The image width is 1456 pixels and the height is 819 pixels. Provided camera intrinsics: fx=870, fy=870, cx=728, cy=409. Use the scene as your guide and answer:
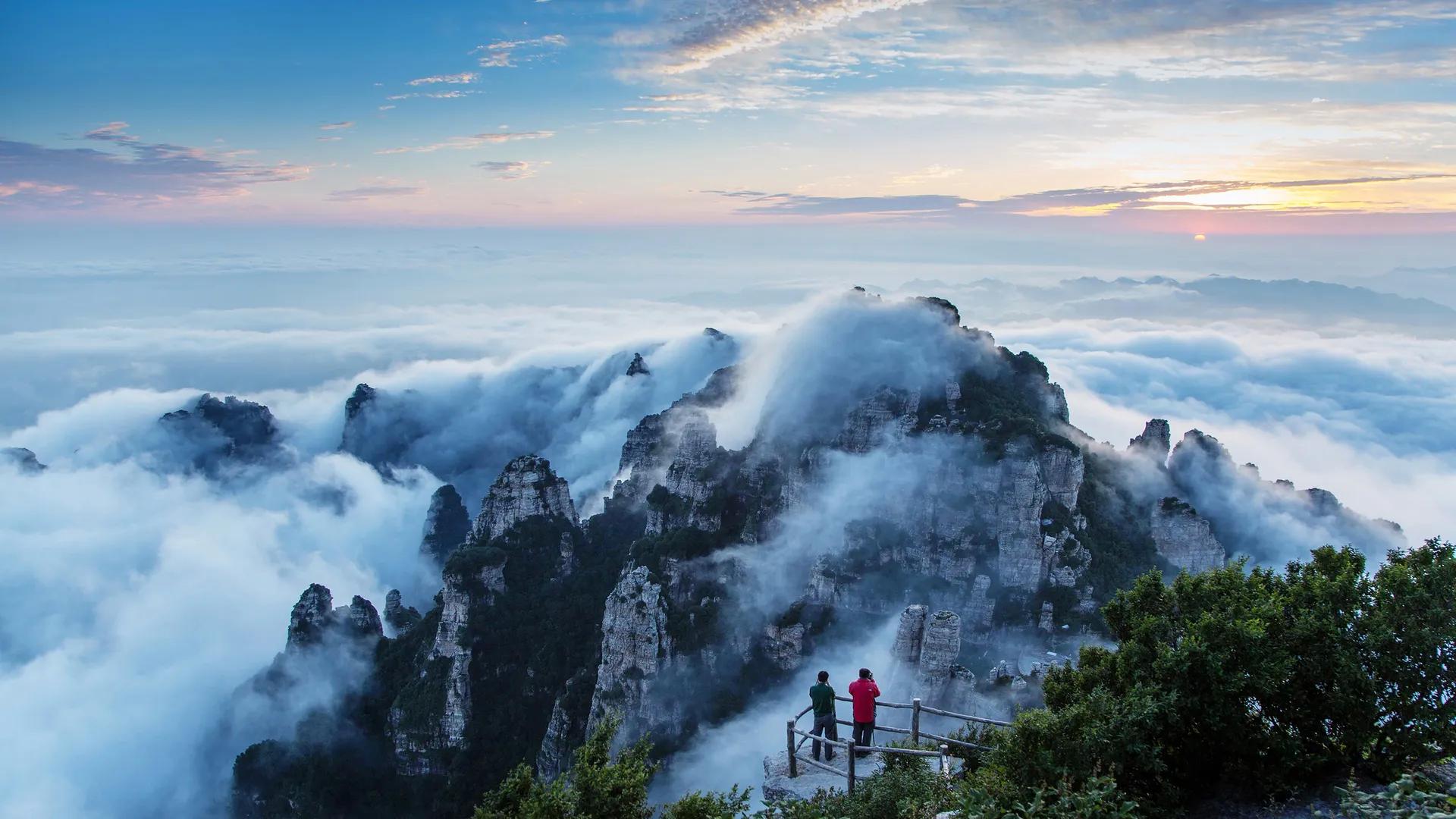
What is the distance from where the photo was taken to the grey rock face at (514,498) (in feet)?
234

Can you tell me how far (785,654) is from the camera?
183 feet

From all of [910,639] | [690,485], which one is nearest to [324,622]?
[690,485]

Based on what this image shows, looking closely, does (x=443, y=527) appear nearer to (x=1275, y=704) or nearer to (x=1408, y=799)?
(x=1275, y=704)

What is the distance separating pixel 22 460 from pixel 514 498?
127 m

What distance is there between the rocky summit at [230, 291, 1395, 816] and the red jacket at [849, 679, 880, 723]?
21935 mm

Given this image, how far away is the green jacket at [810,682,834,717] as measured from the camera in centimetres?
2133

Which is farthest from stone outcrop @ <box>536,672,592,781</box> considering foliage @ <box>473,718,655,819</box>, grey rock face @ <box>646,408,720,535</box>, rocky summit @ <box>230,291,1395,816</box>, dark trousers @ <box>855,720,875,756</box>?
foliage @ <box>473,718,655,819</box>

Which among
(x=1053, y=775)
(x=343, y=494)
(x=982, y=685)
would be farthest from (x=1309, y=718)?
(x=343, y=494)

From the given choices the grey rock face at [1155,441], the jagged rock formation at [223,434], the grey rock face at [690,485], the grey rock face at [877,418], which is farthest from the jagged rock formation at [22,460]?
the grey rock face at [1155,441]

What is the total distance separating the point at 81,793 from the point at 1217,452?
3901 inches

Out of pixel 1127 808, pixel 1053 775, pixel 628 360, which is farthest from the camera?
pixel 628 360

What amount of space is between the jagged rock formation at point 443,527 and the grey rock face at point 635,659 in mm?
55623

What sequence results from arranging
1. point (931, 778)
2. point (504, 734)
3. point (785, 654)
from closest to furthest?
point (931, 778) < point (785, 654) < point (504, 734)

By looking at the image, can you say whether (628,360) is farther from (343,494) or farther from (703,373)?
(343,494)
